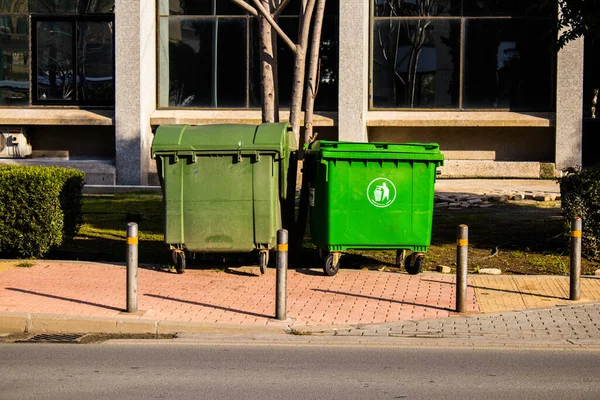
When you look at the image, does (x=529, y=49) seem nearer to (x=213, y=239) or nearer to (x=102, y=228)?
(x=102, y=228)

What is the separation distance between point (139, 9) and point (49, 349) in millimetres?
15040

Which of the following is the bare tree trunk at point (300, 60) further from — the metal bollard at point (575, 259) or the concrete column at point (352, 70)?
the concrete column at point (352, 70)

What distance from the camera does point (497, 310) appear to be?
32.2 feet

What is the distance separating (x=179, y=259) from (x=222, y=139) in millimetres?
1509

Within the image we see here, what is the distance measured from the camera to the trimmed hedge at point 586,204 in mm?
12164

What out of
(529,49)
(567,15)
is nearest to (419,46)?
(529,49)

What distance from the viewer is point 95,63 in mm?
23953

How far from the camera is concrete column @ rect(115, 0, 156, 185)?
2239cm

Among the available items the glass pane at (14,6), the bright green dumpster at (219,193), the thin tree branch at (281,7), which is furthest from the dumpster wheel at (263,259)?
the glass pane at (14,6)

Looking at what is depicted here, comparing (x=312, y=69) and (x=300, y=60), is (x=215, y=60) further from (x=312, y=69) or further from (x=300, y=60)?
(x=300, y=60)

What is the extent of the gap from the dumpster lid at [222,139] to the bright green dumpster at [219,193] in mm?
12

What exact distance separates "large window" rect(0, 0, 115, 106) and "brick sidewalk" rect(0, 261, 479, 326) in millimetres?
12428

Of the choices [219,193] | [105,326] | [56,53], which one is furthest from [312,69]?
[56,53]

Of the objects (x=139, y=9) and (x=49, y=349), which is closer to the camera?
(x=49, y=349)
